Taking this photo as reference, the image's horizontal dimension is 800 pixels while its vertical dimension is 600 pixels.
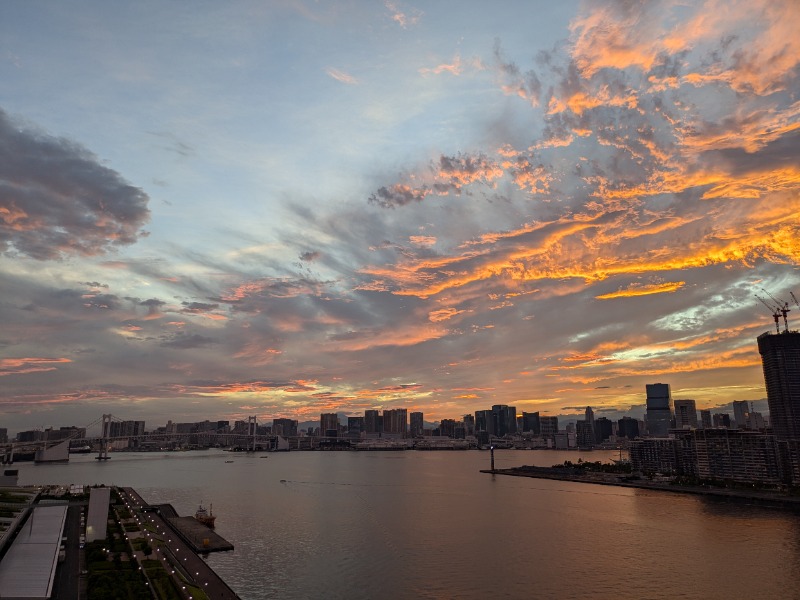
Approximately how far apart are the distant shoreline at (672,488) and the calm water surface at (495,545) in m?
4.68

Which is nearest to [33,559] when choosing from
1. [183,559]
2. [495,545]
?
[183,559]

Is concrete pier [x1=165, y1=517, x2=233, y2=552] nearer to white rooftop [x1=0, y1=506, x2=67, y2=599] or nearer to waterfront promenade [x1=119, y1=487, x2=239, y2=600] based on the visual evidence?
waterfront promenade [x1=119, y1=487, x2=239, y2=600]

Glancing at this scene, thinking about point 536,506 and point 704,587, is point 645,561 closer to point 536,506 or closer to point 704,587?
point 704,587

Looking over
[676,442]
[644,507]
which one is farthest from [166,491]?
[676,442]

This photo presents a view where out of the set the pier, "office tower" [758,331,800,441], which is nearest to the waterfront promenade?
the pier

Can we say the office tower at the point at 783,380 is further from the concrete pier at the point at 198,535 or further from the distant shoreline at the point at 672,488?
the concrete pier at the point at 198,535

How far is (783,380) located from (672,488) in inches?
1980

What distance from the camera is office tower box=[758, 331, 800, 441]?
10744 cm

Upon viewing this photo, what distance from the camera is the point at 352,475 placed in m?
105

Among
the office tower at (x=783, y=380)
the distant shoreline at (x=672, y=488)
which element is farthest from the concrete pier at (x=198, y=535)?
the office tower at (x=783, y=380)

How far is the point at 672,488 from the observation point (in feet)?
262

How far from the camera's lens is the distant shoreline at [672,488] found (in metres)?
64.2

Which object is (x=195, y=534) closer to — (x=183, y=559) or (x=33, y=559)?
(x=183, y=559)

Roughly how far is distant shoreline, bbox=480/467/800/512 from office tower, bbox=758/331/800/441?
126 ft
